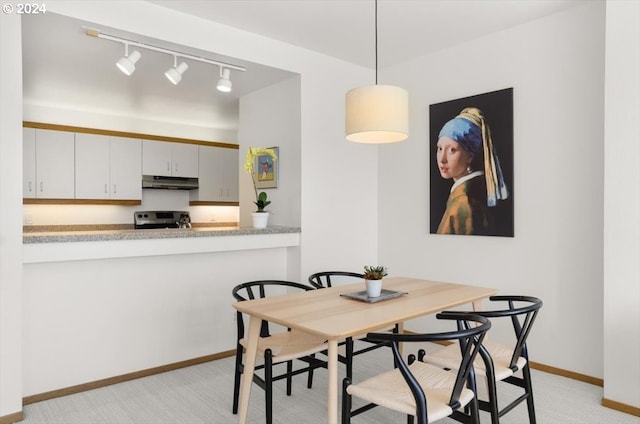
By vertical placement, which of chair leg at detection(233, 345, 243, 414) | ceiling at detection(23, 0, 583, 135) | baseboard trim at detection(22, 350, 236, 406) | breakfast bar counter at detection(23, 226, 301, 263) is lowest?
baseboard trim at detection(22, 350, 236, 406)

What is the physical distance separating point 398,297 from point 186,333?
5.84 ft

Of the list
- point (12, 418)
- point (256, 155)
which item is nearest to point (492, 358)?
point (256, 155)

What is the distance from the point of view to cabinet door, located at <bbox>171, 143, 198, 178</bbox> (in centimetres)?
606

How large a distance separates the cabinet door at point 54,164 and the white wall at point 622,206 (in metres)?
5.35

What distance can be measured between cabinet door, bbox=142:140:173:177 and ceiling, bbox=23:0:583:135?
3.38 feet

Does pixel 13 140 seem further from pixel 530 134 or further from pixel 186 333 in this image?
pixel 530 134

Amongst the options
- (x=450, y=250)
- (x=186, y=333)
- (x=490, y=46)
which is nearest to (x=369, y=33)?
(x=490, y=46)

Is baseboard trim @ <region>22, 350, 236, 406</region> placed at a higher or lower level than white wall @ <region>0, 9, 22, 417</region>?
lower

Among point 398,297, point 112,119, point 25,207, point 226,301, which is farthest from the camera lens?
point 112,119

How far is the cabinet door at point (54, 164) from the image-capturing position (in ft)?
16.8

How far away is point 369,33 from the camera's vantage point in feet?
11.6

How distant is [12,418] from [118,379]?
26.1 inches

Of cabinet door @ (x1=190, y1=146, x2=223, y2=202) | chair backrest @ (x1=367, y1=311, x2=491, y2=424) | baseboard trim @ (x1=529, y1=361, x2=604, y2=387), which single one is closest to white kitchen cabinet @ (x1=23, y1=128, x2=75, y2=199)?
cabinet door @ (x1=190, y1=146, x2=223, y2=202)

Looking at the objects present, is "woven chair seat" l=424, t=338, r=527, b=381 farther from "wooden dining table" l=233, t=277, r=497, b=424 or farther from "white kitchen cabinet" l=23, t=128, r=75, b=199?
"white kitchen cabinet" l=23, t=128, r=75, b=199
